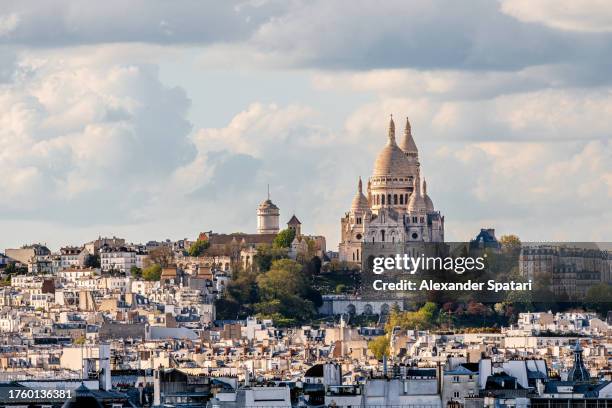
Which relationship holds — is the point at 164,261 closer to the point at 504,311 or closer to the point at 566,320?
the point at 504,311

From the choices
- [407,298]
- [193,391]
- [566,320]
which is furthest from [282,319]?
[193,391]

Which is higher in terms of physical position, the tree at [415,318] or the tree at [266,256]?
the tree at [266,256]

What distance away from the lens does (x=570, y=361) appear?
101 m

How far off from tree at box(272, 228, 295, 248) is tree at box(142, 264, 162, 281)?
6818 millimetres

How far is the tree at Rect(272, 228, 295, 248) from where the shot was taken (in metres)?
192

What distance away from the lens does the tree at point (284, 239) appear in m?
192

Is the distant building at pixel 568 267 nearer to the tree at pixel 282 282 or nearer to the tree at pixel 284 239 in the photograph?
the tree at pixel 282 282

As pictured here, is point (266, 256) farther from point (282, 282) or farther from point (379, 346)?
point (379, 346)

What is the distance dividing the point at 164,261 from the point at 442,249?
791 inches

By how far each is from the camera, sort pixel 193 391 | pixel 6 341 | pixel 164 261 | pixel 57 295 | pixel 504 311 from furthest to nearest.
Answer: pixel 164 261, pixel 57 295, pixel 504 311, pixel 6 341, pixel 193 391

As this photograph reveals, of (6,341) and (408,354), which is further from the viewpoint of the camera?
(6,341)

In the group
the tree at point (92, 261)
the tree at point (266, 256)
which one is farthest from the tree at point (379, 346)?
the tree at point (92, 261)

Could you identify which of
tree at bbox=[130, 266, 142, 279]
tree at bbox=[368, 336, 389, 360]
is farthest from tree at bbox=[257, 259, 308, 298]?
tree at bbox=[368, 336, 389, 360]

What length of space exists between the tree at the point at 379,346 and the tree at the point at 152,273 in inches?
1504
